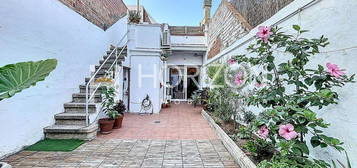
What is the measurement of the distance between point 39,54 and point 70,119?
1510 mm

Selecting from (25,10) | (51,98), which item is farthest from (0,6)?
(51,98)

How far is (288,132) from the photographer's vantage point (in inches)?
76.1

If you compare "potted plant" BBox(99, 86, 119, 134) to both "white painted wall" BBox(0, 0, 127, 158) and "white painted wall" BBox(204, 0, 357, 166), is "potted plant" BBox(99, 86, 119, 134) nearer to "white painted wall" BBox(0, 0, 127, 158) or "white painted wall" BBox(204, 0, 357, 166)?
"white painted wall" BBox(0, 0, 127, 158)

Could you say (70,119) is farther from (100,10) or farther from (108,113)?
(100,10)

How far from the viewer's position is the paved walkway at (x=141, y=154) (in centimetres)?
327

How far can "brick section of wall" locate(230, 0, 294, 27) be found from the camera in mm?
3962

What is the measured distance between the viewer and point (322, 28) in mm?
2480

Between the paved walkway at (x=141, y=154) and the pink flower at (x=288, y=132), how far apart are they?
150 cm

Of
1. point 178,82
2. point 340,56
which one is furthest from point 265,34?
point 178,82

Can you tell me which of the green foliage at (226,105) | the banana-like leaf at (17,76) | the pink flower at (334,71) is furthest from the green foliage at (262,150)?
the banana-like leaf at (17,76)

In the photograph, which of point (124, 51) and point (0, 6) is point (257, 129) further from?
point (124, 51)

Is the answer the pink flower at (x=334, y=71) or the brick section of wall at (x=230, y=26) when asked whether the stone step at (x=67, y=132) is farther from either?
the brick section of wall at (x=230, y=26)

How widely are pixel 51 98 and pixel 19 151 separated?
4.28 feet

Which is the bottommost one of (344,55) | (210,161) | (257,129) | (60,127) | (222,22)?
(210,161)
